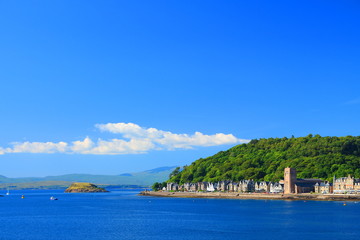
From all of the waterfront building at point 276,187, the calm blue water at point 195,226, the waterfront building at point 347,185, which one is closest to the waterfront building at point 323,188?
the waterfront building at point 347,185

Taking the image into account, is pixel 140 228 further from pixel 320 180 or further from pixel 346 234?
pixel 320 180

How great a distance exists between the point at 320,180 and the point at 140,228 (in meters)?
113

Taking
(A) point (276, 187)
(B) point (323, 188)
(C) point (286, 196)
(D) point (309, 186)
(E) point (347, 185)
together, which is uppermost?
(E) point (347, 185)

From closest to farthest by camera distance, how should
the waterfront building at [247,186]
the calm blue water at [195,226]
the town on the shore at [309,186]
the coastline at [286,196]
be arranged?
the calm blue water at [195,226]
the coastline at [286,196]
the town on the shore at [309,186]
the waterfront building at [247,186]

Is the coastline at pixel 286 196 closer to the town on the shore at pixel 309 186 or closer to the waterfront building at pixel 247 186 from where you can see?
Answer: the town on the shore at pixel 309 186

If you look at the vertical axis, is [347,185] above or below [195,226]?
above

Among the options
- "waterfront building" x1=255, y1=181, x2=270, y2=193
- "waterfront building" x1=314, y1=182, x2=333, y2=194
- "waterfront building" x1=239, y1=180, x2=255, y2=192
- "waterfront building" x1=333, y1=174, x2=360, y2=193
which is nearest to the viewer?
"waterfront building" x1=333, y1=174, x2=360, y2=193

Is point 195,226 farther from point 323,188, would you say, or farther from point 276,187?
point 276,187

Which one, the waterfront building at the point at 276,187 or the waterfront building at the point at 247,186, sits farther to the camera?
the waterfront building at the point at 247,186

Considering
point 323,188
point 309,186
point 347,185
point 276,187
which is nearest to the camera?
point 347,185

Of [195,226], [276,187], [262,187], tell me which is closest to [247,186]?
[262,187]

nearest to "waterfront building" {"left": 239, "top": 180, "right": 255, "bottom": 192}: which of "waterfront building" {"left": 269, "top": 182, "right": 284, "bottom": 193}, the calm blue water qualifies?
"waterfront building" {"left": 269, "top": 182, "right": 284, "bottom": 193}

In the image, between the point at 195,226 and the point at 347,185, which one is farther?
the point at 347,185

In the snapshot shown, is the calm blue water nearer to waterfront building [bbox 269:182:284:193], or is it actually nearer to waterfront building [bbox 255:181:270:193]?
waterfront building [bbox 269:182:284:193]
